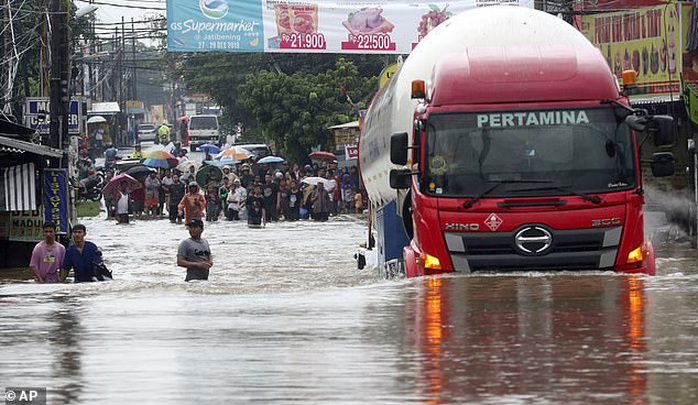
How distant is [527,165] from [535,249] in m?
0.82

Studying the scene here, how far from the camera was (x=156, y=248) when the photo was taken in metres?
30.9

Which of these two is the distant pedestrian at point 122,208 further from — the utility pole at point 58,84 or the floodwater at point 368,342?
the floodwater at point 368,342

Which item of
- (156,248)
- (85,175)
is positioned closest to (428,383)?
(156,248)

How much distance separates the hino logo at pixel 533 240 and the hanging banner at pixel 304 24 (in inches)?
794

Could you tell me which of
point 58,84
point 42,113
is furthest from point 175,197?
point 58,84

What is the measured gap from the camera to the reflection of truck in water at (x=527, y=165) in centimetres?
1357

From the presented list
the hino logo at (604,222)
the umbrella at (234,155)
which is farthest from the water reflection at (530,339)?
the umbrella at (234,155)

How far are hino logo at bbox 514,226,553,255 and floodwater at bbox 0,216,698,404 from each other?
26cm

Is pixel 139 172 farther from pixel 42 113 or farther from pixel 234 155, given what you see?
pixel 42 113

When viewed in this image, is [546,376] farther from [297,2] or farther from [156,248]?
[297,2]

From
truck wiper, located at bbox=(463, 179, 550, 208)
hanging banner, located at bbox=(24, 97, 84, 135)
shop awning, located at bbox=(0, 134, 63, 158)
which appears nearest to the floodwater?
truck wiper, located at bbox=(463, 179, 550, 208)

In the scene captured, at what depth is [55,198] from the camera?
81.0ft

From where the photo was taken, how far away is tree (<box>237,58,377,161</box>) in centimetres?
4881

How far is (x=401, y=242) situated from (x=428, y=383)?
9.02 meters
